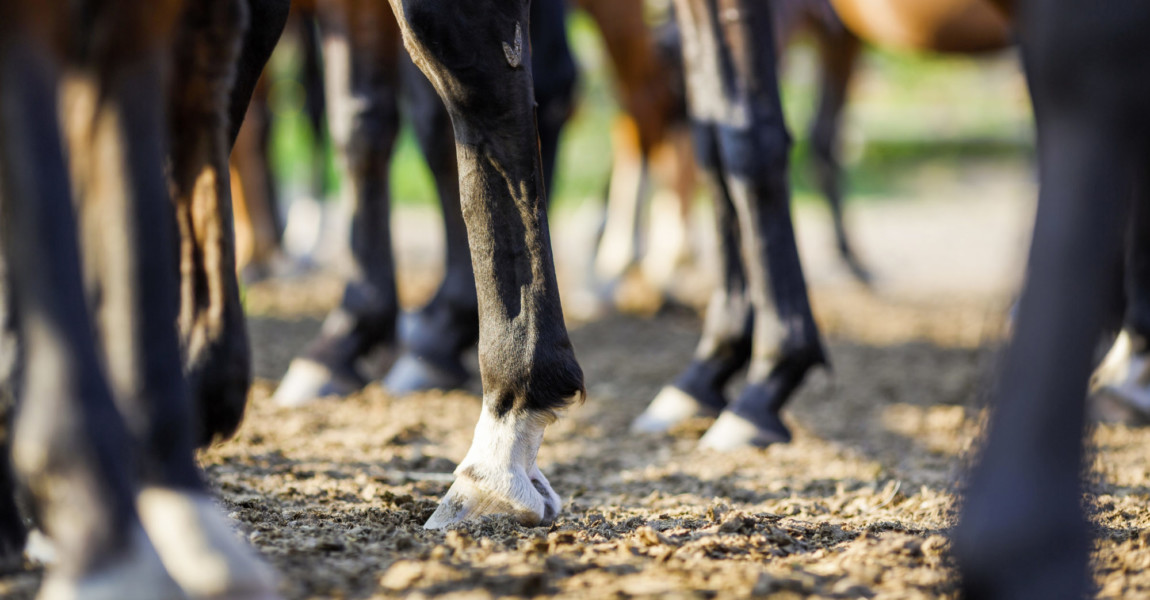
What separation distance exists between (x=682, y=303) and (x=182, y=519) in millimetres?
4205

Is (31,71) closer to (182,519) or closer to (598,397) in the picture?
(182,519)

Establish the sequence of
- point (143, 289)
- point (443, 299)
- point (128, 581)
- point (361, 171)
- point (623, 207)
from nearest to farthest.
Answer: point (128, 581) → point (143, 289) → point (361, 171) → point (443, 299) → point (623, 207)

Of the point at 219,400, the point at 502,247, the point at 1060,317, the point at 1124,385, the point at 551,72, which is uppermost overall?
the point at 551,72

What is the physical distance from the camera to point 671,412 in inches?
111

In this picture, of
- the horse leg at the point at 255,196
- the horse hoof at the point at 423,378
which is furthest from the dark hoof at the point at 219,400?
the horse leg at the point at 255,196

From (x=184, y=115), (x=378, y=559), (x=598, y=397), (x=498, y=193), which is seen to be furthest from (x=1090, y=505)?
(x=598, y=397)

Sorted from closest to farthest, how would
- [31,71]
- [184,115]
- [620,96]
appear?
[31,71], [184,115], [620,96]

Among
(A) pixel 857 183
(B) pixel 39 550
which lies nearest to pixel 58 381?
(B) pixel 39 550

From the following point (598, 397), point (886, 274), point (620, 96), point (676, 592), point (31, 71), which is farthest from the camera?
point (886, 274)

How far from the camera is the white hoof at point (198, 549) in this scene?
1.02 metres

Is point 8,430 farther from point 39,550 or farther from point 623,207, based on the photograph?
point 623,207

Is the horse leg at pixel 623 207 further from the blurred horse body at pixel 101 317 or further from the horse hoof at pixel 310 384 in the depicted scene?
the blurred horse body at pixel 101 317

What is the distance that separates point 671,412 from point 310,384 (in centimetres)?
110

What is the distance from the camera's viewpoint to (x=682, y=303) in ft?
16.9
